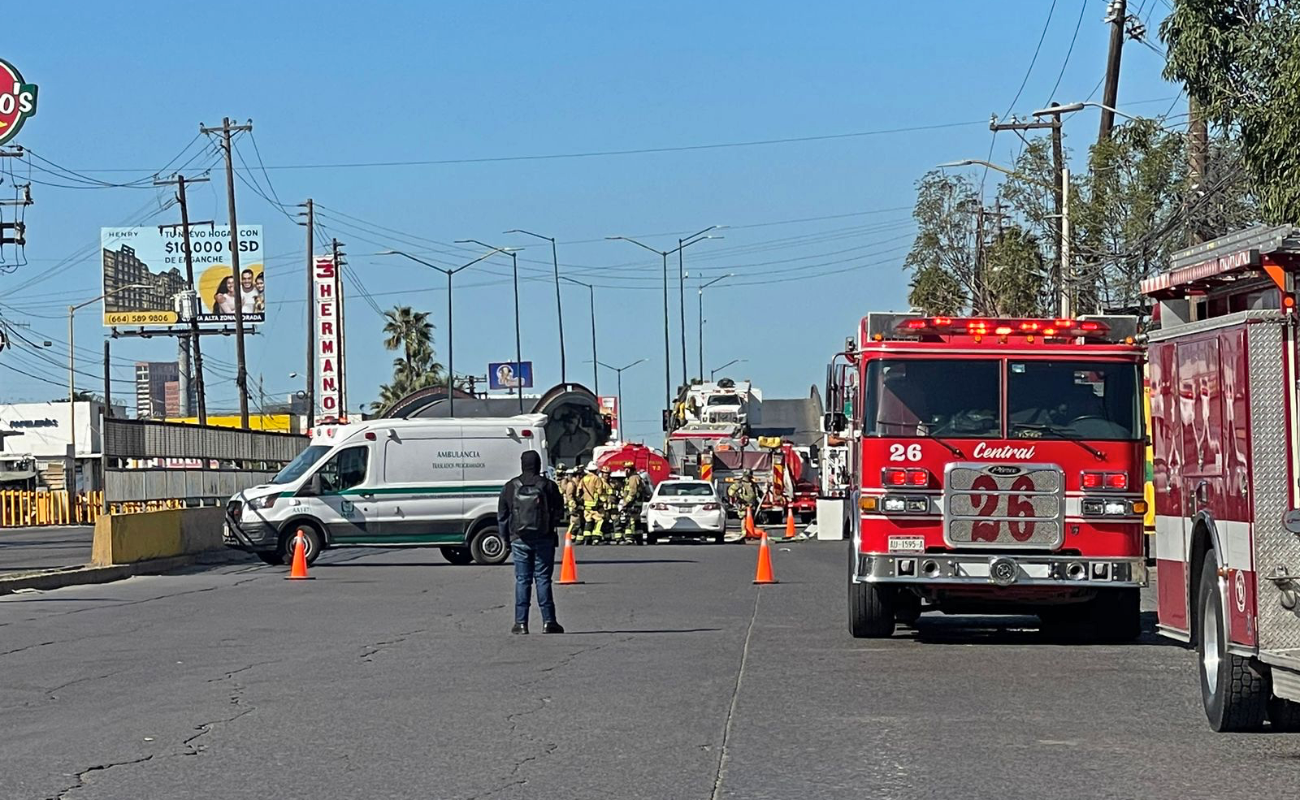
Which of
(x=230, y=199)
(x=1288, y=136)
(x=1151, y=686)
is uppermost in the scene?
(x=230, y=199)

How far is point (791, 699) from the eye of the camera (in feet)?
39.2

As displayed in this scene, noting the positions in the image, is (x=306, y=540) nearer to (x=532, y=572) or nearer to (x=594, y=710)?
(x=532, y=572)

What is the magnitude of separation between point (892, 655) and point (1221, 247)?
18.0 feet

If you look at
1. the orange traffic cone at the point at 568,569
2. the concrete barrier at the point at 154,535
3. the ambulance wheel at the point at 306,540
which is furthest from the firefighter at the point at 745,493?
the orange traffic cone at the point at 568,569

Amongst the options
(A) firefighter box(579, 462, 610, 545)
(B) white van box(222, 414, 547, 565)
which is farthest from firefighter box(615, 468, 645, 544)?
(B) white van box(222, 414, 547, 565)

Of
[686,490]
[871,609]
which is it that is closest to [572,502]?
[686,490]

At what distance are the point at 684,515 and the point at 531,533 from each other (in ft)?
80.3

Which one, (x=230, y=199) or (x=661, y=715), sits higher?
(x=230, y=199)

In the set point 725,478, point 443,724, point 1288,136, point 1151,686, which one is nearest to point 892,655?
point 1151,686

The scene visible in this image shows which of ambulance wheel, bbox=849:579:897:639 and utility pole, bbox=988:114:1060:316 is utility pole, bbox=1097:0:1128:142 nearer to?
utility pole, bbox=988:114:1060:316

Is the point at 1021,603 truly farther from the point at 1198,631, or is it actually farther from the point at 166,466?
the point at 166,466

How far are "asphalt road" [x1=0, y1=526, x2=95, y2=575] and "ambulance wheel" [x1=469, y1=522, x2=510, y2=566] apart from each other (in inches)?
251

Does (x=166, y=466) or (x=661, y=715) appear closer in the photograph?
(x=661, y=715)

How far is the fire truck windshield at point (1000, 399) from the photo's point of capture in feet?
50.2
